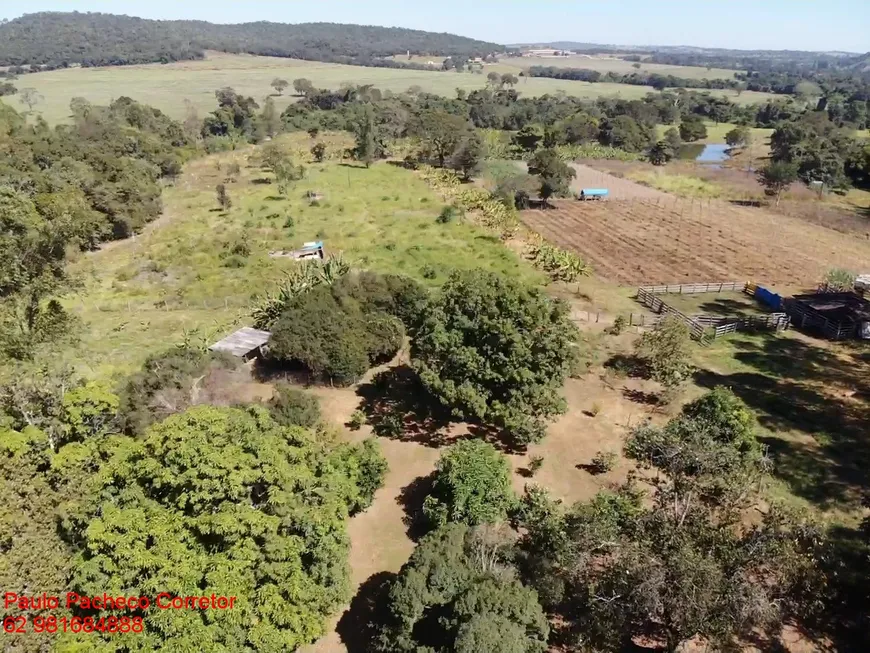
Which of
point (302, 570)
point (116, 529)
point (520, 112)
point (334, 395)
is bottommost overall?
point (334, 395)

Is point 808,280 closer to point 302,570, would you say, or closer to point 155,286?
point 302,570

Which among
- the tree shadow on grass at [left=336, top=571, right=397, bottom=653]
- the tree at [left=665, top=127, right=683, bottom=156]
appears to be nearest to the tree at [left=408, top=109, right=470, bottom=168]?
the tree at [left=665, top=127, right=683, bottom=156]

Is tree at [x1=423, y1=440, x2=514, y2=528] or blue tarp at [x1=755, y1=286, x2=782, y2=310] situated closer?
tree at [x1=423, y1=440, x2=514, y2=528]

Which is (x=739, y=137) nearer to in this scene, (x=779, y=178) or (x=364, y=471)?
(x=779, y=178)

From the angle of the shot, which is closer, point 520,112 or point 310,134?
point 310,134

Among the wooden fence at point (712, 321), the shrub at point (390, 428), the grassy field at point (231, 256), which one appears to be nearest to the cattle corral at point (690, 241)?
the wooden fence at point (712, 321)

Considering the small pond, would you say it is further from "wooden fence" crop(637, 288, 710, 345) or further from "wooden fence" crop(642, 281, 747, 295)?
"wooden fence" crop(637, 288, 710, 345)

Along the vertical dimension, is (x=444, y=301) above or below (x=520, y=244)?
above

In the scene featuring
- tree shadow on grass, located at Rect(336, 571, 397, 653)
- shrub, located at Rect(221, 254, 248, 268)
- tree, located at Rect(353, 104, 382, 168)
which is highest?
tree, located at Rect(353, 104, 382, 168)

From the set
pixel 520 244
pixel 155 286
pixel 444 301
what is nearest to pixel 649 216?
pixel 520 244
